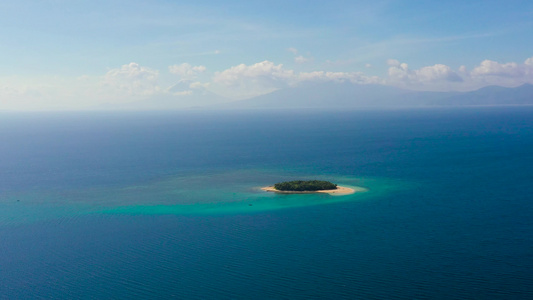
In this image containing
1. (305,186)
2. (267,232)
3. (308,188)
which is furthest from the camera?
(305,186)

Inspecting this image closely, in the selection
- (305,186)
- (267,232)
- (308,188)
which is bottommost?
(267,232)

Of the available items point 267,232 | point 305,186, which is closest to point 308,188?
point 305,186

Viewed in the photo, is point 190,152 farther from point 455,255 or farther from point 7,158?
point 455,255

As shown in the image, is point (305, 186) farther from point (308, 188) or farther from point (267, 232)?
point (267, 232)

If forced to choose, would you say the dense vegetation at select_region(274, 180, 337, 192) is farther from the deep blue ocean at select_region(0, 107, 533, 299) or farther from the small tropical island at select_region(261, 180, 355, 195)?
the deep blue ocean at select_region(0, 107, 533, 299)

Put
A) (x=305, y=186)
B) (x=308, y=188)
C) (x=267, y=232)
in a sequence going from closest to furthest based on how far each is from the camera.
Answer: (x=267, y=232) < (x=308, y=188) < (x=305, y=186)

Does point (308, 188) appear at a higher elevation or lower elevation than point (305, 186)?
lower

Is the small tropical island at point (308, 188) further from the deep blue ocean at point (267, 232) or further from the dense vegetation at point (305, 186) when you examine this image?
the deep blue ocean at point (267, 232)

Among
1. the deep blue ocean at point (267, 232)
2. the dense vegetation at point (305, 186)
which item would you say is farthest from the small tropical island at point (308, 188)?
the deep blue ocean at point (267, 232)
